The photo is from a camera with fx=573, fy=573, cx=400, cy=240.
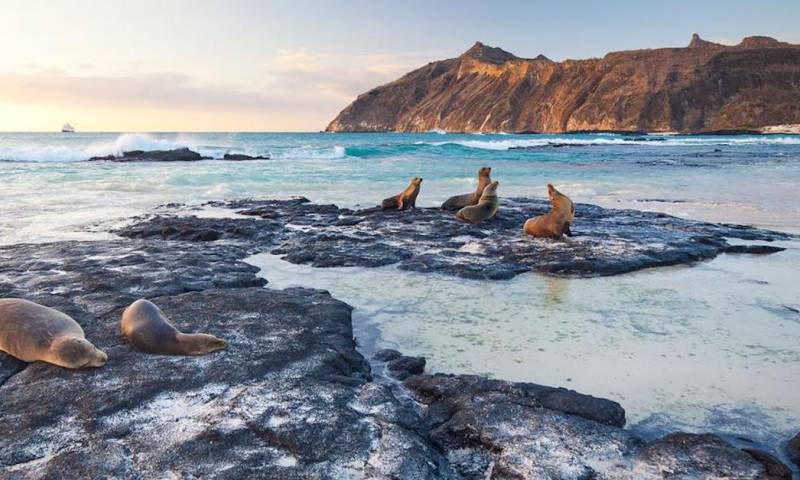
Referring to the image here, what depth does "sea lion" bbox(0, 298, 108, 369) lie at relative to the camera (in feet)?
13.2

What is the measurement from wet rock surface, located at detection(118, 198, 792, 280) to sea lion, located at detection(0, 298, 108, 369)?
3732 mm

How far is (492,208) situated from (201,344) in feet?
25.3

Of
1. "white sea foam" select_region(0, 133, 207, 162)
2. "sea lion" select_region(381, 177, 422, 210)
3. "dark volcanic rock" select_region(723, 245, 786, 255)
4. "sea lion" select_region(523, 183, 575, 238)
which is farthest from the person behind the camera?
"white sea foam" select_region(0, 133, 207, 162)

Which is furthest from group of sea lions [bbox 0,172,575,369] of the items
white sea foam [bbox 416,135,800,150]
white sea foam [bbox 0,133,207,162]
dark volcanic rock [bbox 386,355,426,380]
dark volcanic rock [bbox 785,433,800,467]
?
white sea foam [bbox 416,135,800,150]

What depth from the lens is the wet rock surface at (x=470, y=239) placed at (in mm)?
7527

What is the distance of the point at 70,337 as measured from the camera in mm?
4137

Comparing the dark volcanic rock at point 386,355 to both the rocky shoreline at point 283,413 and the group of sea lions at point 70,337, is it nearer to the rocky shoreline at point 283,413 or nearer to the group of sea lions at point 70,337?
the rocky shoreline at point 283,413

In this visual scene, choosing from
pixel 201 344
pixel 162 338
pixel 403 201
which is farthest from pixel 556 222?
pixel 162 338

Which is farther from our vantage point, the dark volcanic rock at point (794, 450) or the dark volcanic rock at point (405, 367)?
the dark volcanic rock at point (405, 367)

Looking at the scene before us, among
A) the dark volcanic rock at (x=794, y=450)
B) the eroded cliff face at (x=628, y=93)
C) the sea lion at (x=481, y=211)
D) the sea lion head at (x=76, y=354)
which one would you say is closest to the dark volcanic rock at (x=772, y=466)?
the dark volcanic rock at (x=794, y=450)

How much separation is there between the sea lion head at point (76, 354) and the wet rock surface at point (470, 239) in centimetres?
383

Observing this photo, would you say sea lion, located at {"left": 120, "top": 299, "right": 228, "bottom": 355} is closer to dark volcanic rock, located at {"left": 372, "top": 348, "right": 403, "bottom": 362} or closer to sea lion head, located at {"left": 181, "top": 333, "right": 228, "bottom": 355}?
sea lion head, located at {"left": 181, "top": 333, "right": 228, "bottom": 355}

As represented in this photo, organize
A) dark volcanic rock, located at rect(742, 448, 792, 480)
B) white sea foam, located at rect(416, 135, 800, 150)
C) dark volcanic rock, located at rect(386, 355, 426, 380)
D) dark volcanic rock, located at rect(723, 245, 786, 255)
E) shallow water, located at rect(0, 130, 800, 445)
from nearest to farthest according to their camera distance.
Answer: dark volcanic rock, located at rect(742, 448, 792, 480)
shallow water, located at rect(0, 130, 800, 445)
dark volcanic rock, located at rect(386, 355, 426, 380)
dark volcanic rock, located at rect(723, 245, 786, 255)
white sea foam, located at rect(416, 135, 800, 150)


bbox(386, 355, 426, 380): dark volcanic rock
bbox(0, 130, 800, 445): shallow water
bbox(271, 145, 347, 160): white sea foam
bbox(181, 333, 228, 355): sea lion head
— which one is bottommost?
bbox(271, 145, 347, 160): white sea foam
